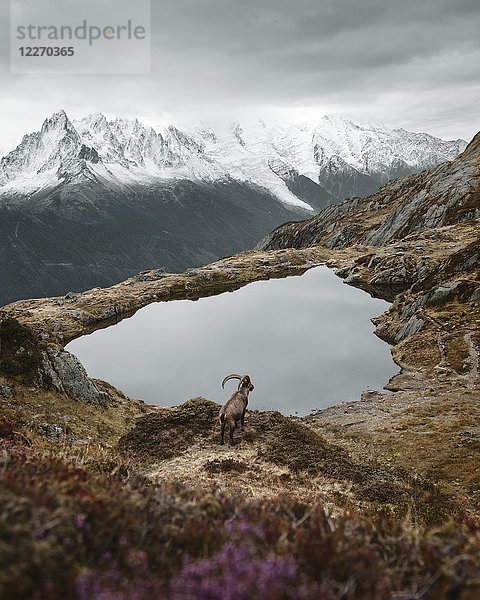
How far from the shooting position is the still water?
155 ft

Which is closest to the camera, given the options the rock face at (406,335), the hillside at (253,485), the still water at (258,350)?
the hillside at (253,485)

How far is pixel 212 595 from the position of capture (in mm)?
4320

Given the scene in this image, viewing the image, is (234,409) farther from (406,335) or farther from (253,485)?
(406,335)

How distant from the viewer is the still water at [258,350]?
47250mm

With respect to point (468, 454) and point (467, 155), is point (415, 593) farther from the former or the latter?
point (467, 155)

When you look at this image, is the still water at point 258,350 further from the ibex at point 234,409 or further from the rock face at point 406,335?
the ibex at point 234,409

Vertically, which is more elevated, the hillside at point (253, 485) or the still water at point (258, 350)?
the still water at point (258, 350)

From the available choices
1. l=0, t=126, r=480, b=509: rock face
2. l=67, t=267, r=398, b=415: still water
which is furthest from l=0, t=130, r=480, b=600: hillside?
l=67, t=267, r=398, b=415: still water

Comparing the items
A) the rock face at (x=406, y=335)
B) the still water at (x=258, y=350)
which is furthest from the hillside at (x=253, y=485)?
the still water at (x=258, y=350)

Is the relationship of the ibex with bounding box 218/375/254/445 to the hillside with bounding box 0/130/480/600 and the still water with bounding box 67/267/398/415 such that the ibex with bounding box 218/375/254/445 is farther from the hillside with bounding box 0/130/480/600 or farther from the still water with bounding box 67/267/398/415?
the still water with bounding box 67/267/398/415

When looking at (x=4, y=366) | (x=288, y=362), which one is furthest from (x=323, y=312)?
(x=4, y=366)

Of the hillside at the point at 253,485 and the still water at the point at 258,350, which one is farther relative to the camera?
the still water at the point at 258,350

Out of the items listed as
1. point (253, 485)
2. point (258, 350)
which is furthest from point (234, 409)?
point (258, 350)

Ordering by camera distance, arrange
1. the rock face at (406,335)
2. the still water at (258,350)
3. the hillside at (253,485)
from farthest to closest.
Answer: the still water at (258,350)
the rock face at (406,335)
the hillside at (253,485)
